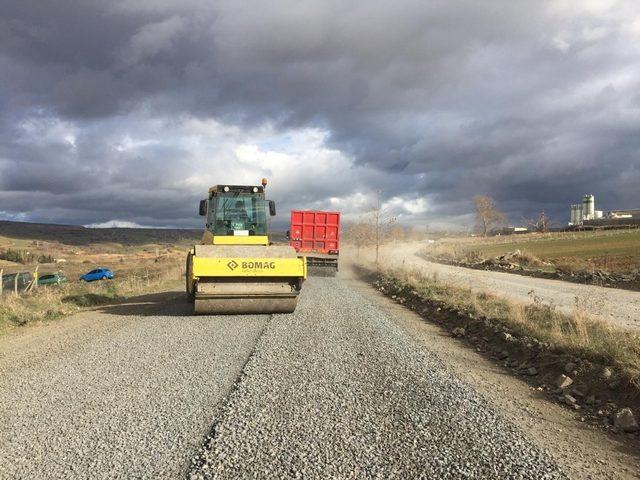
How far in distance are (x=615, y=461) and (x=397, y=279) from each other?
1836 cm

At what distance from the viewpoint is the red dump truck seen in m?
26.4

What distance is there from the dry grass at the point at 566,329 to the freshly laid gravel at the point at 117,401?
17.6ft

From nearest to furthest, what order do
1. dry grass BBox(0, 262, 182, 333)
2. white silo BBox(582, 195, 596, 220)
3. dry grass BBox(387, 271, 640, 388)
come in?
dry grass BBox(387, 271, 640, 388)
dry grass BBox(0, 262, 182, 333)
white silo BBox(582, 195, 596, 220)

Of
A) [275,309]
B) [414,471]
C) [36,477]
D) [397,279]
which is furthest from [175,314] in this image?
[397,279]

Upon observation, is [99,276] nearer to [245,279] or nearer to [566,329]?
[245,279]

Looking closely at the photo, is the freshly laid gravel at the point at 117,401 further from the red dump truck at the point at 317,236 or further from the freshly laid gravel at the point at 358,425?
the red dump truck at the point at 317,236

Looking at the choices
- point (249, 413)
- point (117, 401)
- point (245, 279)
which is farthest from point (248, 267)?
point (249, 413)

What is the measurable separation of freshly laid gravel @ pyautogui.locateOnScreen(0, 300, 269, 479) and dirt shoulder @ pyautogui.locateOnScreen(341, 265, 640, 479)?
3.39 metres

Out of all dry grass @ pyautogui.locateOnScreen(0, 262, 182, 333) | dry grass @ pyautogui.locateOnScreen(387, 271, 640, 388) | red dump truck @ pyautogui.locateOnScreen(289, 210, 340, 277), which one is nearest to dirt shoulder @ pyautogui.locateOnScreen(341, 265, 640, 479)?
dry grass @ pyautogui.locateOnScreen(387, 271, 640, 388)

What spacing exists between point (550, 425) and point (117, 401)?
5.00 metres

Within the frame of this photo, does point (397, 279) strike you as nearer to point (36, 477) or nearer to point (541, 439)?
point (541, 439)

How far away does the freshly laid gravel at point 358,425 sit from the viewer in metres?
3.90

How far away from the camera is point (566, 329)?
8984 mm

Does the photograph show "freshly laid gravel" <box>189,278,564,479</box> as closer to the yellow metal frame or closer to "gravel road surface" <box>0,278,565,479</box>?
"gravel road surface" <box>0,278,565,479</box>
